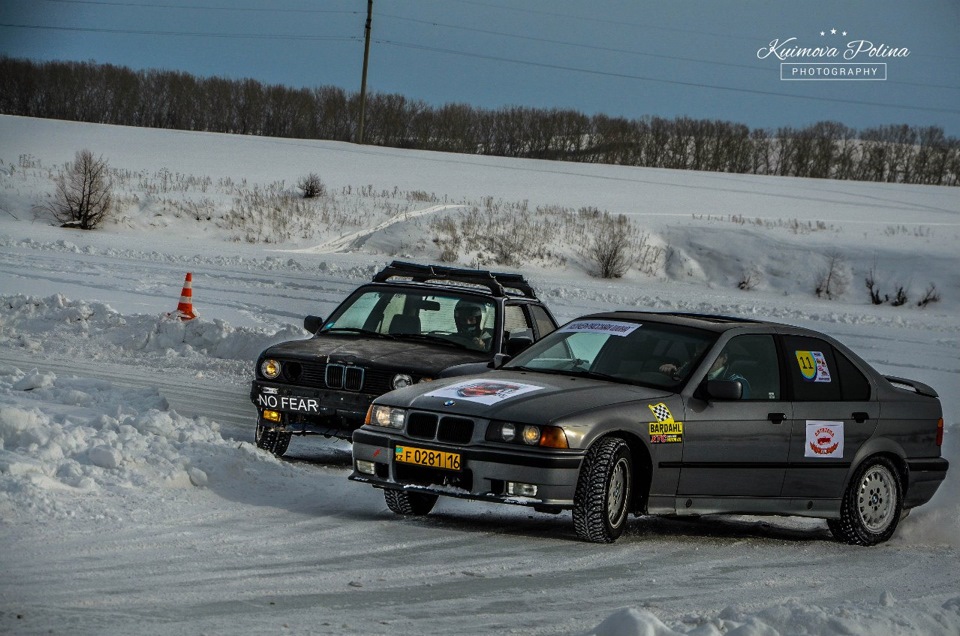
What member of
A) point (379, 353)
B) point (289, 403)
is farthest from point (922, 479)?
point (289, 403)

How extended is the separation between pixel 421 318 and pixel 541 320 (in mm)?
1293

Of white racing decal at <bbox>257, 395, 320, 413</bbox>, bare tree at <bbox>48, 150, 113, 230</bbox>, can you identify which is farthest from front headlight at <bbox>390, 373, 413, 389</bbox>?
bare tree at <bbox>48, 150, 113, 230</bbox>

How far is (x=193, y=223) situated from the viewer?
47.3m

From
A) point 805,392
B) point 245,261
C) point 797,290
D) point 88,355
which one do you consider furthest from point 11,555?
point 797,290

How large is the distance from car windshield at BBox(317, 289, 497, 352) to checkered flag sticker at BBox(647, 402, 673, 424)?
3187mm

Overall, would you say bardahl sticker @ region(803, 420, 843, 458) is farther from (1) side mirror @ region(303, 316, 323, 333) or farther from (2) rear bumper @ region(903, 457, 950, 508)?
(1) side mirror @ region(303, 316, 323, 333)

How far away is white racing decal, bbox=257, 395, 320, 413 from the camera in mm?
10273

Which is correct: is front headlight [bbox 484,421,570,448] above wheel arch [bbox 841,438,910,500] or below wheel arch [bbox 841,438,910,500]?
above

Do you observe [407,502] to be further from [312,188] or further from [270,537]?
[312,188]

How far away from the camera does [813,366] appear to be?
29.9 ft

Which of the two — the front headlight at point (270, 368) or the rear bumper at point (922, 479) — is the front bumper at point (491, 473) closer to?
the front headlight at point (270, 368)

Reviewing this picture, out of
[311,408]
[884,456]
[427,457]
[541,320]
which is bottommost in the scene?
[311,408]

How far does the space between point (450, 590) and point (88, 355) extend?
11.1 metres

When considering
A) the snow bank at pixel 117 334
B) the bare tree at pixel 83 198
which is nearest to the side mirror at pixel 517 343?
the snow bank at pixel 117 334
